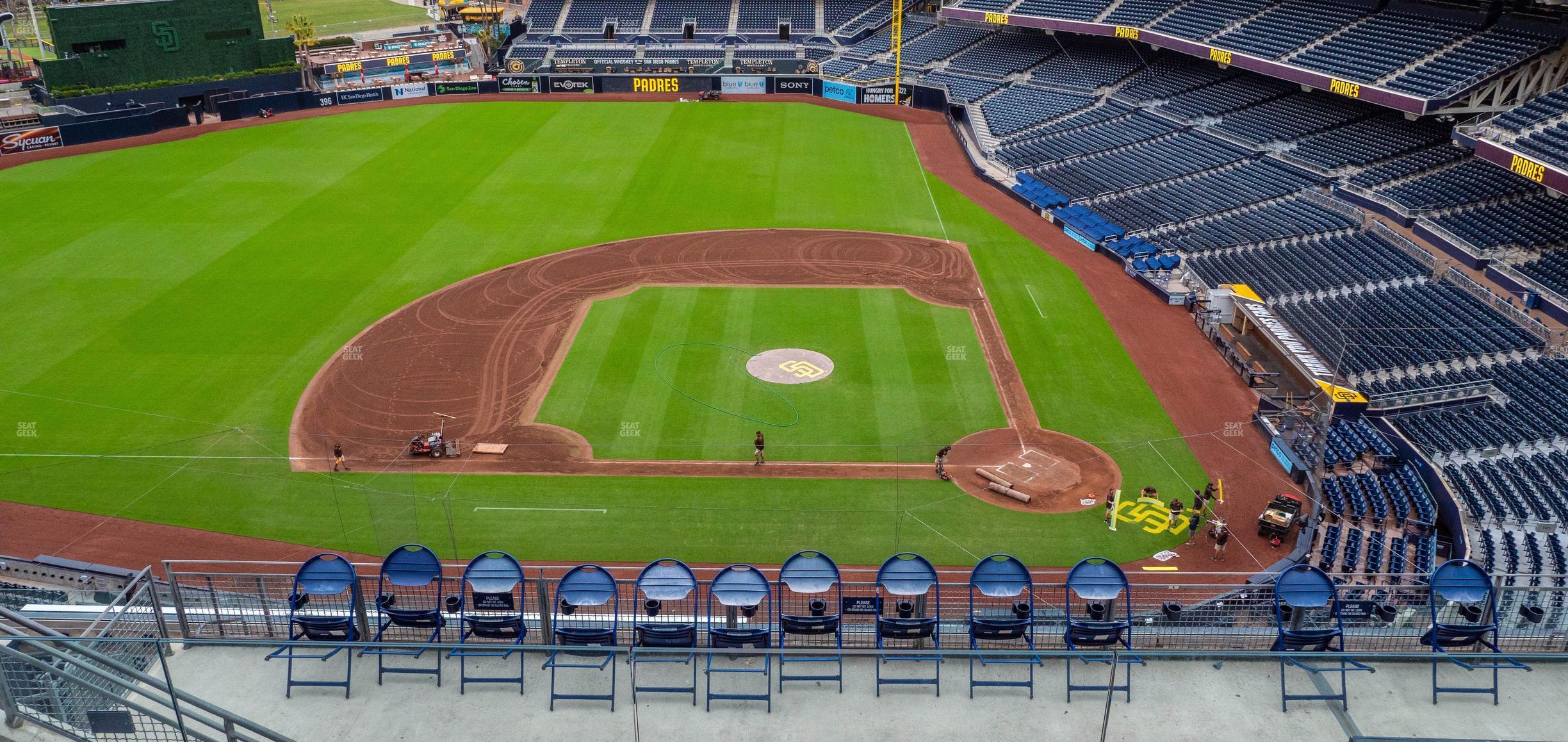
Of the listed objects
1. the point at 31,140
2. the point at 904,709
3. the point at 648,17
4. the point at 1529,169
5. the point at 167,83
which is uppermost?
the point at 648,17

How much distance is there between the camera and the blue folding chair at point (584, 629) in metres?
14.1

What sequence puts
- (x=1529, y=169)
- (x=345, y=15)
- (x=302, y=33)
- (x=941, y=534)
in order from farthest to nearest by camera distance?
(x=345, y=15)
(x=302, y=33)
(x=1529, y=169)
(x=941, y=534)

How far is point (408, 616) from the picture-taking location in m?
15.4

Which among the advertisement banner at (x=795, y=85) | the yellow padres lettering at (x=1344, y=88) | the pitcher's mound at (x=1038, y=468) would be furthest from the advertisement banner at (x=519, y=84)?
the pitcher's mound at (x=1038, y=468)

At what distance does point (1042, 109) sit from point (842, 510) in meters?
46.4

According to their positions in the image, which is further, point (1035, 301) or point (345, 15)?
point (345, 15)

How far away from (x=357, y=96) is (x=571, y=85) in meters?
15.8

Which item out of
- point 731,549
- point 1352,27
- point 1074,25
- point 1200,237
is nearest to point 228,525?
point 731,549

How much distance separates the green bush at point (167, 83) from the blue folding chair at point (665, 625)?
73.8 m

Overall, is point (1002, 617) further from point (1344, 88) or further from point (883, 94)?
point (883, 94)

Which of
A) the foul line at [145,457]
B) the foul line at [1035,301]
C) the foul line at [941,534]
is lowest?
the foul line at [941,534]

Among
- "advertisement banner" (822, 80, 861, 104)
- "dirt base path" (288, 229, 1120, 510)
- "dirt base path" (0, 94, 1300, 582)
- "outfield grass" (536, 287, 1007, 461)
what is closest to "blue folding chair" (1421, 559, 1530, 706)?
"dirt base path" (0, 94, 1300, 582)

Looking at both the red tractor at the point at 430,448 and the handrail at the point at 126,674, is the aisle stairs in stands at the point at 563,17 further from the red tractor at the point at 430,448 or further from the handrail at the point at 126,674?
the handrail at the point at 126,674

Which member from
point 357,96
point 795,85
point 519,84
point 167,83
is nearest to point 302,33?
point 357,96
